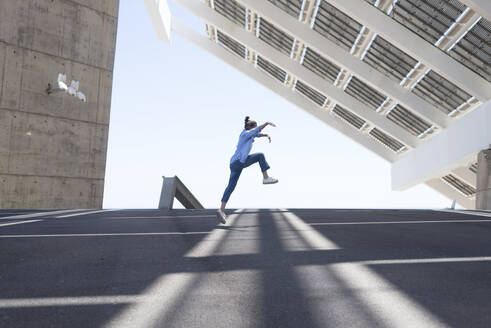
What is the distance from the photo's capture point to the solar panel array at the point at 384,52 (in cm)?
1856

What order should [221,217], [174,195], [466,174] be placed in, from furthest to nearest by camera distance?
1. [466,174]
2. [174,195]
3. [221,217]

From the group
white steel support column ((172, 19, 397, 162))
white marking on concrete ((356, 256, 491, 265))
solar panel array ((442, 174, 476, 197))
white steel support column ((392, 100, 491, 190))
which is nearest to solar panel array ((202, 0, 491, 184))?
white steel support column ((172, 19, 397, 162))

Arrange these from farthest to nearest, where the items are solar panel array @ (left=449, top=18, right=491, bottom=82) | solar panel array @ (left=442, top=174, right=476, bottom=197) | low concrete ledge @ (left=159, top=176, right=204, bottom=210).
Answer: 1. solar panel array @ (left=442, top=174, right=476, bottom=197)
2. solar panel array @ (left=449, top=18, right=491, bottom=82)
3. low concrete ledge @ (left=159, top=176, right=204, bottom=210)

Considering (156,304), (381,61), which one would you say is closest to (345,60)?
(381,61)

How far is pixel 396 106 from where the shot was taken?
2767 cm

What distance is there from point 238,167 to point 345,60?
16644 mm

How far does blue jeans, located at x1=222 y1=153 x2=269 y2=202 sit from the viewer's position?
301 inches

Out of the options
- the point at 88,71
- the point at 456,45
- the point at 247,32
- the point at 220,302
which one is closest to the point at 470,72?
the point at 456,45

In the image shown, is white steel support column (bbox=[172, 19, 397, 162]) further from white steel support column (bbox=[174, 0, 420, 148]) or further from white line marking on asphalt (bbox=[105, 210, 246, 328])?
white line marking on asphalt (bbox=[105, 210, 246, 328])

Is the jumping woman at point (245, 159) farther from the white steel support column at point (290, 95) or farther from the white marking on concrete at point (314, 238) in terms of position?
the white steel support column at point (290, 95)

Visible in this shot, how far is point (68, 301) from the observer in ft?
9.33

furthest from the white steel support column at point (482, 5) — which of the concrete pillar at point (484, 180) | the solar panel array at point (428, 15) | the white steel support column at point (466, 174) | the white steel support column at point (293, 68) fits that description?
the white steel support column at point (466, 174)

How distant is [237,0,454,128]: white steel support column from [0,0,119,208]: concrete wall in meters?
7.00

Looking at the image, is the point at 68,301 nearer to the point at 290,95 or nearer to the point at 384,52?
the point at 384,52
